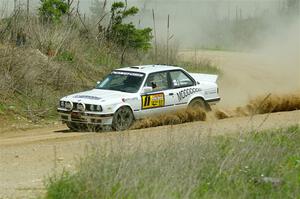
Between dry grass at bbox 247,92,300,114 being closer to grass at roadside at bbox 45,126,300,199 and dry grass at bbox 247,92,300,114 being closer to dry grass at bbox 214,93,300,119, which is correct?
dry grass at bbox 214,93,300,119

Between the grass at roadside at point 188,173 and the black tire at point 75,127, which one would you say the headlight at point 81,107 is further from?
the grass at roadside at point 188,173

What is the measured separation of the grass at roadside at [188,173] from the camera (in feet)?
26.7

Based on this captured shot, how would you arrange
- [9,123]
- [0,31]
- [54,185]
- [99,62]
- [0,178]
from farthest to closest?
1. [99,62]
2. [0,31]
3. [9,123]
4. [0,178]
5. [54,185]

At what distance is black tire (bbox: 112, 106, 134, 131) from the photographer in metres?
16.5

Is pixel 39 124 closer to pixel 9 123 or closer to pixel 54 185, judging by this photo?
pixel 9 123

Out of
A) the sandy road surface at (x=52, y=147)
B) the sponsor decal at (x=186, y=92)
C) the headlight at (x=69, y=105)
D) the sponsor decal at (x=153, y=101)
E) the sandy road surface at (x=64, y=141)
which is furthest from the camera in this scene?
the sponsor decal at (x=186, y=92)

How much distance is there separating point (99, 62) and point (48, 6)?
282 cm

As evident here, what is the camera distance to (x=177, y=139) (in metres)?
10.8

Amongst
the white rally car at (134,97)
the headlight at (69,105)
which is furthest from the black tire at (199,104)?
the headlight at (69,105)

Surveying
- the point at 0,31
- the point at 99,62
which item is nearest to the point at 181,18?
the point at 99,62

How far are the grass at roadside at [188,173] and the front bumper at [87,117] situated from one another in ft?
19.4

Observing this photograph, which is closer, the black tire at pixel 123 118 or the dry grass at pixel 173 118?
the black tire at pixel 123 118

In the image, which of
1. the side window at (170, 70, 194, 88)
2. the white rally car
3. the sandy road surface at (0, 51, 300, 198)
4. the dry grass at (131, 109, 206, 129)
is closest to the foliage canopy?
the sandy road surface at (0, 51, 300, 198)

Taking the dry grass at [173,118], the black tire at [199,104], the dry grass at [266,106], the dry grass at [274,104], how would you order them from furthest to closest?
the dry grass at [274,104] < the dry grass at [266,106] < the black tire at [199,104] < the dry grass at [173,118]
